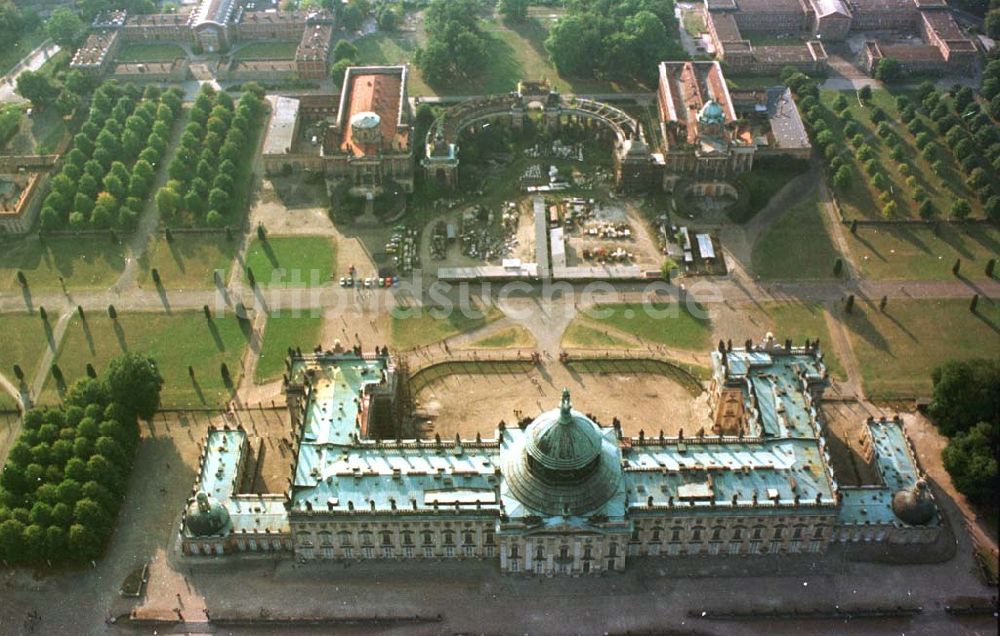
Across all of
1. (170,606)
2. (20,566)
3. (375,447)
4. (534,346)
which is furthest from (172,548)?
(534,346)

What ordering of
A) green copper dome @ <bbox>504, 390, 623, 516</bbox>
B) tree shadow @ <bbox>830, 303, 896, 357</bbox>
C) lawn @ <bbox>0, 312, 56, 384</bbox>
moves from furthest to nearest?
tree shadow @ <bbox>830, 303, 896, 357</bbox>
lawn @ <bbox>0, 312, 56, 384</bbox>
green copper dome @ <bbox>504, 390, 623, 516</bbox>

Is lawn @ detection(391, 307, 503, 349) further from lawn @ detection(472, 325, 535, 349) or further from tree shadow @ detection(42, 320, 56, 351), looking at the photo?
tree shadow @ detection(42, 320, 56, 351)

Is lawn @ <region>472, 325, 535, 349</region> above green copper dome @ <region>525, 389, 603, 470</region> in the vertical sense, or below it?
above

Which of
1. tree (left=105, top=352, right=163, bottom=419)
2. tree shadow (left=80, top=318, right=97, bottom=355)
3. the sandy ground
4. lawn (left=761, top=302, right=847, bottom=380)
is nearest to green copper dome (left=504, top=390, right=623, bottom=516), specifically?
the sandy ground

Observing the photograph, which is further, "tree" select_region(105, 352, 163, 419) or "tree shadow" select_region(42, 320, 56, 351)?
"tree shadow" select_region(42, 320, 56, 351)

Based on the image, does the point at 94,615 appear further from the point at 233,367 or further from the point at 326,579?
the point at 233,367

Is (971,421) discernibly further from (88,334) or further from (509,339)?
(88,334)

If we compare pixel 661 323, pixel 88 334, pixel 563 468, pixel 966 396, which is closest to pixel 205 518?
pixel 563 468
